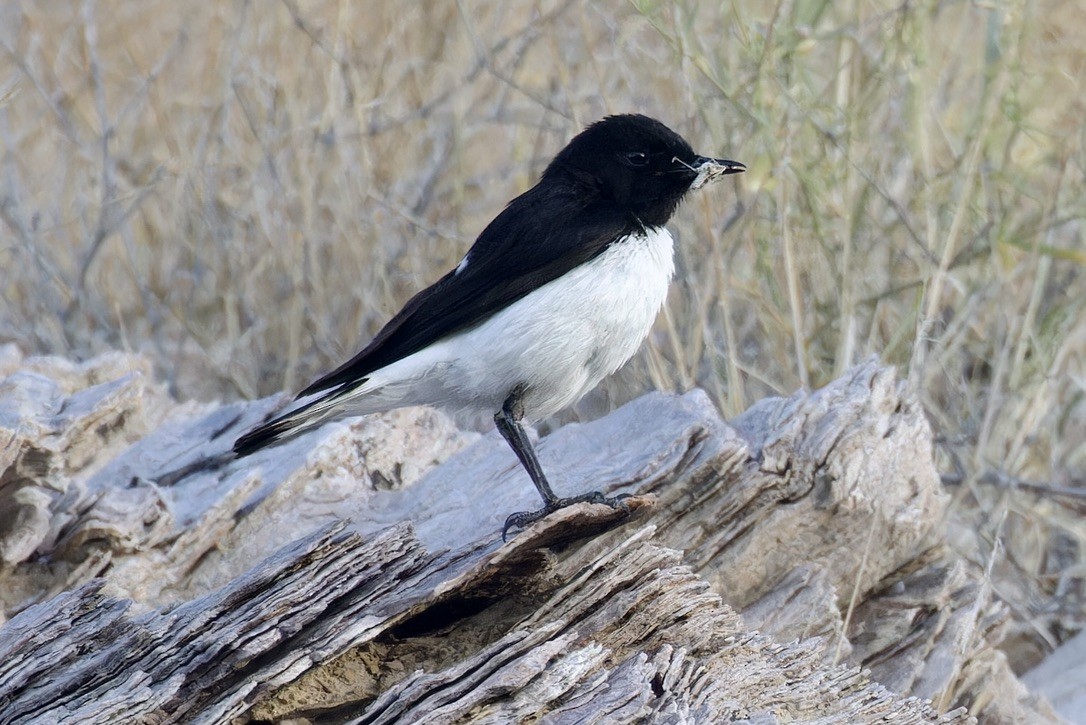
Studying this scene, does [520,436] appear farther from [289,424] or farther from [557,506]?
[289,424]

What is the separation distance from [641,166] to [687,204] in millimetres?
2151

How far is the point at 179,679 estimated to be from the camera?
312cm

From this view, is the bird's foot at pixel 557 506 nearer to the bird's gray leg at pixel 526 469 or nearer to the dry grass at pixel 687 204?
the bird's gray leg at pixel 526 469

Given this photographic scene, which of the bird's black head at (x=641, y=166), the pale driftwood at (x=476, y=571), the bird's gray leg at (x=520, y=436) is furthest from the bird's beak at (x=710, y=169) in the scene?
the bird's gray leg at (x=520, y=436)

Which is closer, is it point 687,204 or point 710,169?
point 710,169

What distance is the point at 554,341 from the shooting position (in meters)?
4.21

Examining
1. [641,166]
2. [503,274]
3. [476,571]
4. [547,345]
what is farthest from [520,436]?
[641,166]

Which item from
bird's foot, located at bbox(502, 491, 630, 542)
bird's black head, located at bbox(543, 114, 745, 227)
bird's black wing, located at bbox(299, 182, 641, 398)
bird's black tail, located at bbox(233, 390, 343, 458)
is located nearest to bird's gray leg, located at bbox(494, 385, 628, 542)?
bird's foot, located at bbox(502, 491, 630, 542)

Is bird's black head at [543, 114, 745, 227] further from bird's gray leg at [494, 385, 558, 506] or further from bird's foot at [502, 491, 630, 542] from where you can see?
bird's foot at [502, 491, 630, 542]

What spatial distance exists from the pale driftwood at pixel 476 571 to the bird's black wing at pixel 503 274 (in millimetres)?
541

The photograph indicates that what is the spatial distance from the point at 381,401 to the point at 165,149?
13.9ft

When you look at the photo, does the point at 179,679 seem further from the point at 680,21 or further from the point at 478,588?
the point at 680,21

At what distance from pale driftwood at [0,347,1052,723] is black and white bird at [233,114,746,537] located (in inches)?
12.6

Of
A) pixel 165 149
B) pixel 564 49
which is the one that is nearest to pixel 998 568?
pixel 564 49
